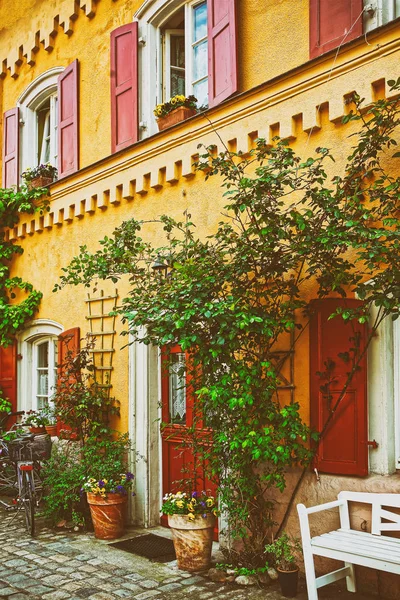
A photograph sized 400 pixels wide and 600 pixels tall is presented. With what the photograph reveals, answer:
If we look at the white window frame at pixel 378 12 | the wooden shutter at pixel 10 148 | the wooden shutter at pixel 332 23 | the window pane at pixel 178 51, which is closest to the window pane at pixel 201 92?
the window pane at pixel 178 51

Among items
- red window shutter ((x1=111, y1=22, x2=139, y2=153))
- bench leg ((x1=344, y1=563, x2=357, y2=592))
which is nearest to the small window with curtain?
red window shutter ((x1=111, y1=22, x2=139, y2=153))

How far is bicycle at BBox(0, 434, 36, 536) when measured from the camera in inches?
290

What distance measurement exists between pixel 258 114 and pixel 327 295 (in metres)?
1.92

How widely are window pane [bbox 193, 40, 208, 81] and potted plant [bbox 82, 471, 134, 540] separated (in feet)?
15.1

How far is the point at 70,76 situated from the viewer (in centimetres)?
959

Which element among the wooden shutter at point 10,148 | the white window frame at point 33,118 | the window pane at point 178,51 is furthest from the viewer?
the wooden shutter at point 10,148

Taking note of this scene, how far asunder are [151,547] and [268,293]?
288 centimetres

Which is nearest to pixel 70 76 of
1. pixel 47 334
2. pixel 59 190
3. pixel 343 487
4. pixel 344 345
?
pixel 59 190

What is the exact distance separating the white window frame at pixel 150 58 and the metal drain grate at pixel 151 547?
4586 millimetres

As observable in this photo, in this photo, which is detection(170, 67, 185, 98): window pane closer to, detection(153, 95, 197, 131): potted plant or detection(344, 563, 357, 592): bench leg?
detection(153, 95, 197, 131): potted plant

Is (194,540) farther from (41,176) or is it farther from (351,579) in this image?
(41,176)

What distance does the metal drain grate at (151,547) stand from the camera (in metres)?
6.49

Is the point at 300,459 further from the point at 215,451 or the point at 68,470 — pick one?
the point at 68,470

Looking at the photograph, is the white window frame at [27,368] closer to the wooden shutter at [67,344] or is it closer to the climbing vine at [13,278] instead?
the climbing vine at [13,278]
